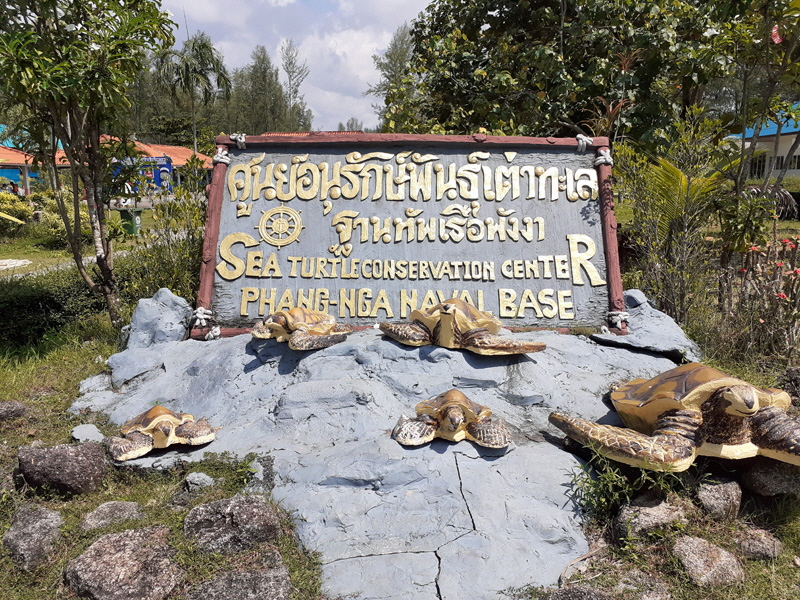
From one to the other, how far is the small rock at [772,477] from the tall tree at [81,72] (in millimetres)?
6576

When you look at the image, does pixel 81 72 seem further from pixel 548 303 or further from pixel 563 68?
pixel 563 68

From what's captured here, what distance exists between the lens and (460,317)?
15.2 feet

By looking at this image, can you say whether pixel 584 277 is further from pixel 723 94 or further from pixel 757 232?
pixel 723 94

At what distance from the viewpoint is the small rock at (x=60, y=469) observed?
3.81 m

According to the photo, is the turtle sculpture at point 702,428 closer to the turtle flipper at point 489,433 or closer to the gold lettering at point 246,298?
the turtle flipper at point 489,433

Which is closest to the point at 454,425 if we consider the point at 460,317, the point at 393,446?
the point at 393,446

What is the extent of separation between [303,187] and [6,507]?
385 centimetres

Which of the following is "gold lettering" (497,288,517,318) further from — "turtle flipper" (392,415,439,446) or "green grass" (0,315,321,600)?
"green grass" (0,315,321,600)

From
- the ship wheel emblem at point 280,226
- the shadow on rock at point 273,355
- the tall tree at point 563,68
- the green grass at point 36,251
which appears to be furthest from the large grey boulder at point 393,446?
the green grass at point 36,251

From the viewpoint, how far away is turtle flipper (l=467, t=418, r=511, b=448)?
12.7 ft

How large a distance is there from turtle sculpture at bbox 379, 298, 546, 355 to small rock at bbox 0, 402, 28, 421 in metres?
3.31

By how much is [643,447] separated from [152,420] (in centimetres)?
343

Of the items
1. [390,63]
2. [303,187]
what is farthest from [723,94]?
[303,187]

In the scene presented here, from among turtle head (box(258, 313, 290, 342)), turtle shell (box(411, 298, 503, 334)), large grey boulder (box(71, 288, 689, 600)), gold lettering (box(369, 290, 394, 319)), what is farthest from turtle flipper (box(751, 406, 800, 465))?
turtle head (box(258, 313, 290, 342))
